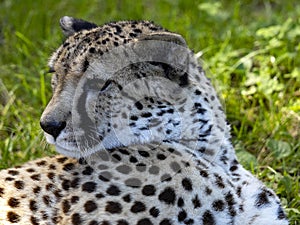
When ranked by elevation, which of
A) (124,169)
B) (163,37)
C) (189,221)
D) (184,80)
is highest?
(163,37)

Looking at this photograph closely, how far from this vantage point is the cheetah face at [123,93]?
3.79 m

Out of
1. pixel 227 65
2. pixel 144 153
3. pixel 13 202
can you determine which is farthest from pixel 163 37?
pixel 227 65

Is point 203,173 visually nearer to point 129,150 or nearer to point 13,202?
point 129,150

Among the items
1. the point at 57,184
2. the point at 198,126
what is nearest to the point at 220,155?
the point at 198,126

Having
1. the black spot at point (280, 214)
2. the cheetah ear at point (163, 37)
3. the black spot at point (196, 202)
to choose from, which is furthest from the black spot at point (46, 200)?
the black spot at point (280, 214)

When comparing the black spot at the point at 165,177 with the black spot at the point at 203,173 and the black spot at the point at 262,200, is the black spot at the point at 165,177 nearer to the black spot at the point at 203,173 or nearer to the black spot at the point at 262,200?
the black spot at the point at 203,173

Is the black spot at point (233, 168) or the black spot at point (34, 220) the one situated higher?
the black spot at point (233, 168)

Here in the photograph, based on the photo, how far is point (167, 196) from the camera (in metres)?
3.60

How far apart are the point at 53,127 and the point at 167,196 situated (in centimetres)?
73

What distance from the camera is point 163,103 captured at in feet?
12.6

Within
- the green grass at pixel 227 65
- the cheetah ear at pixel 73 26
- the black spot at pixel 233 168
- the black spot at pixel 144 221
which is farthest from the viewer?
the green grass at pixel 227 65

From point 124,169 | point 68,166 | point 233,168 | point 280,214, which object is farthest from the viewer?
point 233,168

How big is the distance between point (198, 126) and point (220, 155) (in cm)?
25

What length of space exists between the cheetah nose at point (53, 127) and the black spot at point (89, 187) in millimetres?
322
